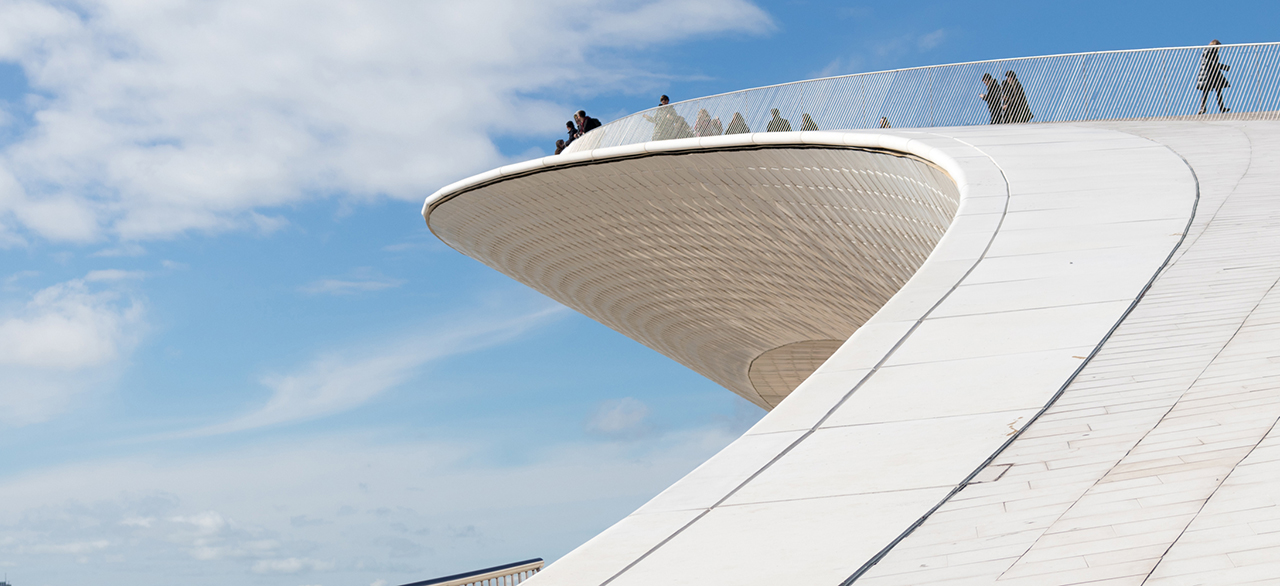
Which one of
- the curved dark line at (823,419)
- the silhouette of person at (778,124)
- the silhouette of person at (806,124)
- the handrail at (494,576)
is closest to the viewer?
the curved dark line at (823,419)

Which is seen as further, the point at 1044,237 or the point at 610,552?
the point at 1044,237

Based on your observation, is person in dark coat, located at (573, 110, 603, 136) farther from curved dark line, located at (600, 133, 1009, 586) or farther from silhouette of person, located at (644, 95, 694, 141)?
curved dark line, located at (600, 133, 1009, 586)

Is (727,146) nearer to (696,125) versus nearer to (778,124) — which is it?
(778,124)

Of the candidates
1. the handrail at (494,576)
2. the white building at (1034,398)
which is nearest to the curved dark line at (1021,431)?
the white building at (1034,398)

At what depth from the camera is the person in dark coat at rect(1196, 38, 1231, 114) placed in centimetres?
1661

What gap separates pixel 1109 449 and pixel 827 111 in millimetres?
13883

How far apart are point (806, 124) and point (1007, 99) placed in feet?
12.2

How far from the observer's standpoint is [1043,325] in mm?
6594

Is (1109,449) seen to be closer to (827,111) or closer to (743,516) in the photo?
(743,516)

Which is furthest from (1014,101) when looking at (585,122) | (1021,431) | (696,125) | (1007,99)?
(1021,431)

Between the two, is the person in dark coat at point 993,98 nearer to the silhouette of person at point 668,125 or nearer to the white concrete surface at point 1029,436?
the silhouette of person at point 668,125

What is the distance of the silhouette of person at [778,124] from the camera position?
59.8ft

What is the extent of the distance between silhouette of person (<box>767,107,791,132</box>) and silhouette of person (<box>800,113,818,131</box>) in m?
0.24

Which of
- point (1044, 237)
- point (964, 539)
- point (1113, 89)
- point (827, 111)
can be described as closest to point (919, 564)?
point (964, 539)
